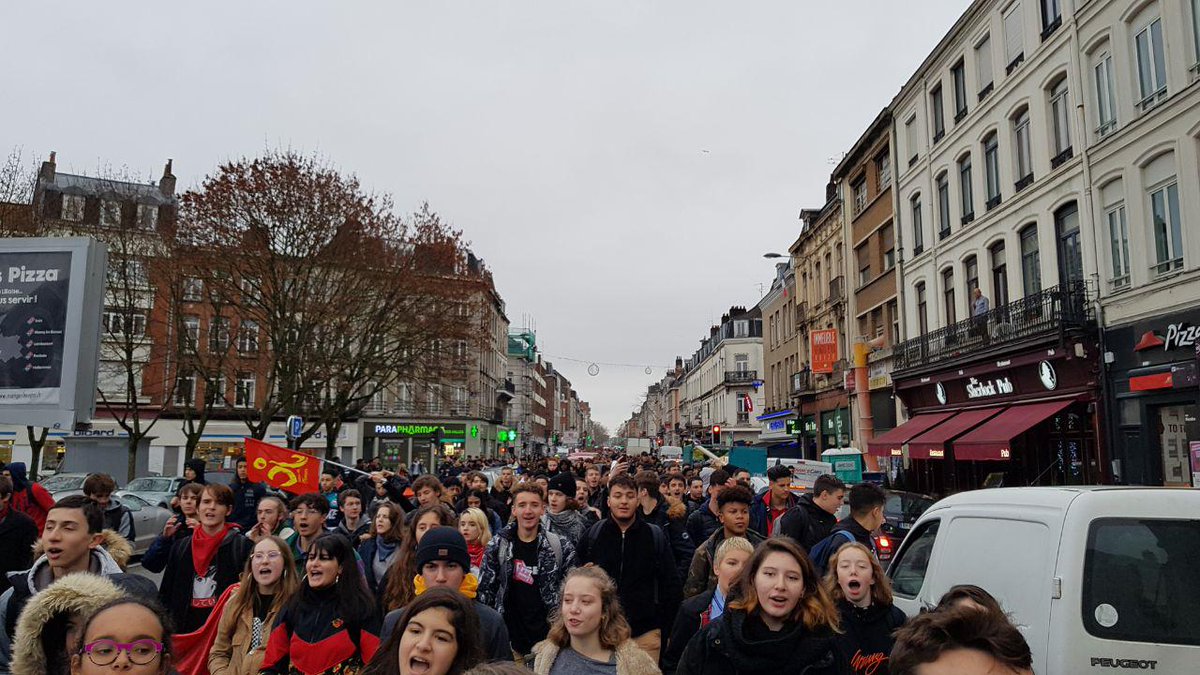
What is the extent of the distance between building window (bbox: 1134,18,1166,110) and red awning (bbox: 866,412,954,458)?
10160 mm

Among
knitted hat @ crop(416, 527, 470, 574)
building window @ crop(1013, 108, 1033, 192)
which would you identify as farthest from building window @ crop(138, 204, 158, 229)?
knitted hat @ crop(416, 527, 470, 574)

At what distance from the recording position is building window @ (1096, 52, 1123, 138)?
17.3 m

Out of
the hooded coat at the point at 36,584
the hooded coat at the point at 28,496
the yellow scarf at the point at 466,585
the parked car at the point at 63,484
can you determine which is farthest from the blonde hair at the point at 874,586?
the parked car at the point at 63,484

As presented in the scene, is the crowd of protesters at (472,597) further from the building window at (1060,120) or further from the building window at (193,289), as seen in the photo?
the building window at (193,289)

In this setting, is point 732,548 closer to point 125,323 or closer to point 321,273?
point 321,273

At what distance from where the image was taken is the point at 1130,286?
54.8 feet

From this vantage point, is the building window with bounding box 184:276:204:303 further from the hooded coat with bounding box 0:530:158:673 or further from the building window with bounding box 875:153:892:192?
the building window with bounding box 875:153:892:192

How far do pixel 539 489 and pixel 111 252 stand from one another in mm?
26878

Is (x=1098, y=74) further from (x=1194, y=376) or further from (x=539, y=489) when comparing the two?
(x=539, y=489)

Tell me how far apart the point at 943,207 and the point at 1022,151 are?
4.65 meters

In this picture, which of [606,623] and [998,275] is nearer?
[606,623]

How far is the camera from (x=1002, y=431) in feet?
63.4

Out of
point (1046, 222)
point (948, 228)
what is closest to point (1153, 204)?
point (1046, 222)

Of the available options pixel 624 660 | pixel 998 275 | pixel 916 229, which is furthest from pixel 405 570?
pixel 916 229
